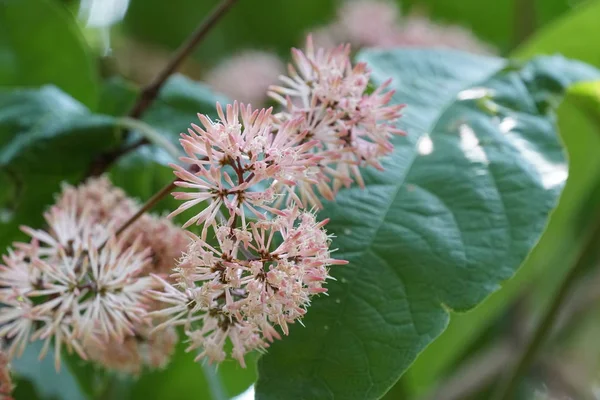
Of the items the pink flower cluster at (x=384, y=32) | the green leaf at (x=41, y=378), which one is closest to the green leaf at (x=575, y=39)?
the pink flower cluster at (x=384, y=32)

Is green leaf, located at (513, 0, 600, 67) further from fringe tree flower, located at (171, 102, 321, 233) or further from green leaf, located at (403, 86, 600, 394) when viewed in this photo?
fringe tree flower, located at (171, 102, 321, 233)

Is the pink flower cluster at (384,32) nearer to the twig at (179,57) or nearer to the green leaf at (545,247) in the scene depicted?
the green leaf at (545,247)

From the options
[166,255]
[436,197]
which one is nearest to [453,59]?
[436,197]

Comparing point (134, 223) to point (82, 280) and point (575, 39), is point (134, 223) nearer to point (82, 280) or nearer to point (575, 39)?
point (82, 280)

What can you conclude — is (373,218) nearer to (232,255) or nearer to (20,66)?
(232,255)

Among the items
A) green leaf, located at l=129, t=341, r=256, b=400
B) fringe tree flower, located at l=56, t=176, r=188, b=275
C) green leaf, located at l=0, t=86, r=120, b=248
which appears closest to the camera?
fringe tree flower, located at l=56, t=176, r=188, b=275

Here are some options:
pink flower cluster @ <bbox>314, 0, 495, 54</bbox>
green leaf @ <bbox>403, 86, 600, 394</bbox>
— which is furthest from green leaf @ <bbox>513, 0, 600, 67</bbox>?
pink flower cluster @ <bbox>314, 0, 495, 54</bbox>
